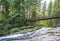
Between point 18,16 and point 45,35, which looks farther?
point 18,16

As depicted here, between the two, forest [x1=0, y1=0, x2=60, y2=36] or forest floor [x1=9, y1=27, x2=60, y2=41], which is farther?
forest [x1=0, y1=0, x2=60, y2=36]

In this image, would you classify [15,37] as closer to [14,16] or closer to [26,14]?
[14,16]

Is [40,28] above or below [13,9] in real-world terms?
below

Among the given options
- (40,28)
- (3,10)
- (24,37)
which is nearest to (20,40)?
(24,37)

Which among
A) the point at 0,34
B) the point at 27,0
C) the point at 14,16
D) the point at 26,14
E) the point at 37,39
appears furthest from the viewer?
the point at 27,0

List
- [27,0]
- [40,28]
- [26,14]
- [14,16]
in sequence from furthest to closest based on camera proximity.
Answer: [27,0], [26,14], [14,16], [40,28]

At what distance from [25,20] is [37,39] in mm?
2467

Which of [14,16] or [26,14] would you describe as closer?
[14,16]

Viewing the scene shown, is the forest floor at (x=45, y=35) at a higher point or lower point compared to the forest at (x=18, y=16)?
lower

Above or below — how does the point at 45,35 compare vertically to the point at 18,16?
below

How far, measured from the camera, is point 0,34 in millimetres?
6637

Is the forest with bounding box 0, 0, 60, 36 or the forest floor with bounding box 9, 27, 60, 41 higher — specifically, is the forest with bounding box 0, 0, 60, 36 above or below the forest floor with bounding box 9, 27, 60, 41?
above

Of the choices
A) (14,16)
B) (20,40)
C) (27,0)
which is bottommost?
(20,40)

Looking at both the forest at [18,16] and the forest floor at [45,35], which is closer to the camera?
the forest floor at [45,35]
